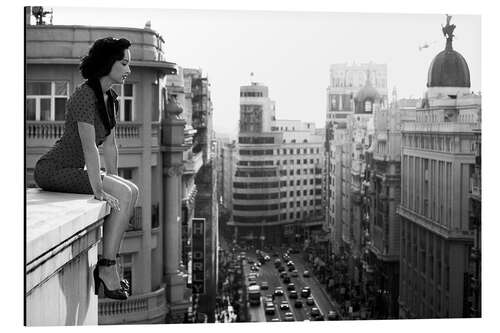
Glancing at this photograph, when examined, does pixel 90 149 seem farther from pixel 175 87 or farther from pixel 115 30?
pixel 175 87

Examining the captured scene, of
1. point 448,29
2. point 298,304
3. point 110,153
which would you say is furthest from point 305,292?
point 110,153

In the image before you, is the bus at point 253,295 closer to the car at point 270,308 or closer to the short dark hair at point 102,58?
the car at point 270,308

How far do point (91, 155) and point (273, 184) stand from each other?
453cm

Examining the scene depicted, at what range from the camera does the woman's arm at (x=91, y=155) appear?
8.28 ft

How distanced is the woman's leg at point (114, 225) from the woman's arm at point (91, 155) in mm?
33

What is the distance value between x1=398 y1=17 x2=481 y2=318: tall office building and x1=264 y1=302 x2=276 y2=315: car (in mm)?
994

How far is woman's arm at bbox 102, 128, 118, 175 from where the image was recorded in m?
2.90

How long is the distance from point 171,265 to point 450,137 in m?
2.35

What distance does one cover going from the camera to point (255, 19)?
5.43 metres

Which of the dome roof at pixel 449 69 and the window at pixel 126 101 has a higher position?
the dome roof at pixel 449 69

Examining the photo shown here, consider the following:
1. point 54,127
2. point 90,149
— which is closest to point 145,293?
point 54,127

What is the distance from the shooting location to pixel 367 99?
6664mm

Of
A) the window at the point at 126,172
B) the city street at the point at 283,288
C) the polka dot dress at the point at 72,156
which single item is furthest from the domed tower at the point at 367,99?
the polka dot dress at the point at 72,156

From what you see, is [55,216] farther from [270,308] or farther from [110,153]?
[270,308]
